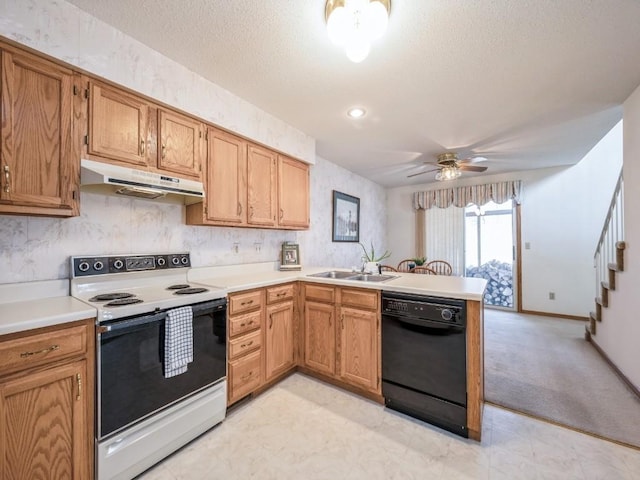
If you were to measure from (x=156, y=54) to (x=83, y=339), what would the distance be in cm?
174

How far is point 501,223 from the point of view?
4.84 metres

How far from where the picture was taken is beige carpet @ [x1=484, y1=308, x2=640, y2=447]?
6.18ft

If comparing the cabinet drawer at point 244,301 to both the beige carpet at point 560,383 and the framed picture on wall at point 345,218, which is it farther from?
the framed picture on wall at point 345,218

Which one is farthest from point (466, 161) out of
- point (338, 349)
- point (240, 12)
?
point (240, 12)

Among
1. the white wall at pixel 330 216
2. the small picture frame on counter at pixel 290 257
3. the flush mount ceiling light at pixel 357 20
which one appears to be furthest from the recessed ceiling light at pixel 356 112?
the small picture frame on counter at pixel 290 257

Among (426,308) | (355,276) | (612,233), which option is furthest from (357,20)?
(612,233)

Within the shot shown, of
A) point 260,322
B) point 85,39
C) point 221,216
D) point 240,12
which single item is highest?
point 240,12

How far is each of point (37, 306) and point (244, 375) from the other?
4.15 ft

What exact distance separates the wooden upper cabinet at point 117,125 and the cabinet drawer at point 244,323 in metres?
1.20

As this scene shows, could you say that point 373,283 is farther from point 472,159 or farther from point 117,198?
point 472,159

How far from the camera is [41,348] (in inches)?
45.2

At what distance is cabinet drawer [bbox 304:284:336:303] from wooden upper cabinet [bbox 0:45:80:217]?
1.66 m

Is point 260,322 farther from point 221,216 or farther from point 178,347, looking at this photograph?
point 221,216

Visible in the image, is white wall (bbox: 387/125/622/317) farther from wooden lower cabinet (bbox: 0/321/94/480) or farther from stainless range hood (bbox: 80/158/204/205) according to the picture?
wooden lower cabinet (bbox: 0/321/94/480)
